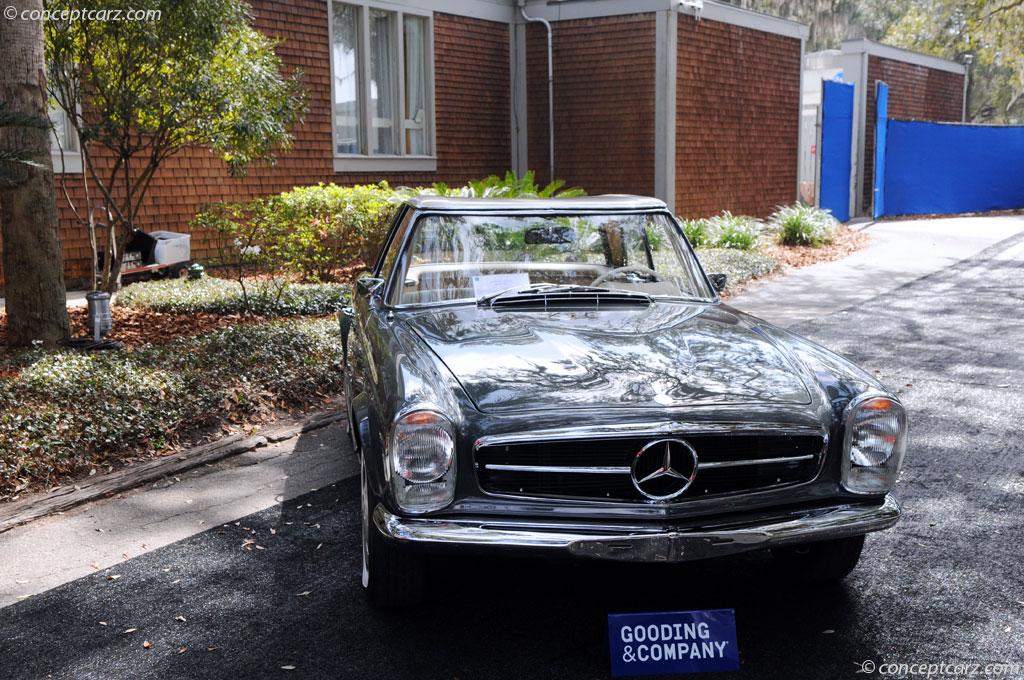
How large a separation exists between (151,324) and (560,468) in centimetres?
684

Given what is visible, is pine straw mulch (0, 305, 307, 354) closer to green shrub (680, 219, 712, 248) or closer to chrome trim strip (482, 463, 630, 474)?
chrome trim strip (482, 463, 630, 474)

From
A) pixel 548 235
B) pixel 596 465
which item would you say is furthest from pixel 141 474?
pixel 596 465

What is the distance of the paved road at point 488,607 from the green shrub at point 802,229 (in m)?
12.6

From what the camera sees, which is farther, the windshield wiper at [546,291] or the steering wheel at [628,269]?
the steering wheel at [628,269]

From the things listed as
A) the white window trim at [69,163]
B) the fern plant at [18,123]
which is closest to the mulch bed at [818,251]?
the white window trim at [69,163]

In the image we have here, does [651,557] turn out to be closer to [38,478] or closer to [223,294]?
[38,478]

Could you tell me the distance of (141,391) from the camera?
19.7 feet

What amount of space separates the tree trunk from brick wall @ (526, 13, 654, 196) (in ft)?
37.2

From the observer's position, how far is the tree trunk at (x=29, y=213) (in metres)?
6.99

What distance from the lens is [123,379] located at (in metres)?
6.14

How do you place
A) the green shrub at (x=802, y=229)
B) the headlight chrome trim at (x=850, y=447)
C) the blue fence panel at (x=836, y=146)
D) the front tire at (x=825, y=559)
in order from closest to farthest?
the headlight chrome trim at (x=850, y=447) < the front tire at (x=825, y=559) < the green shrub at (x=802, y=229) < the blue fence panel at (x=836, y=146)

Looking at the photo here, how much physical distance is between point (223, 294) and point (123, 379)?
4.03 metres

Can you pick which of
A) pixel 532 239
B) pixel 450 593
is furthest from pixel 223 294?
pixel 450 593

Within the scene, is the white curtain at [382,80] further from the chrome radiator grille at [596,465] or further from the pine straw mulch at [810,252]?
the chrome radiator grille at [596,465]
